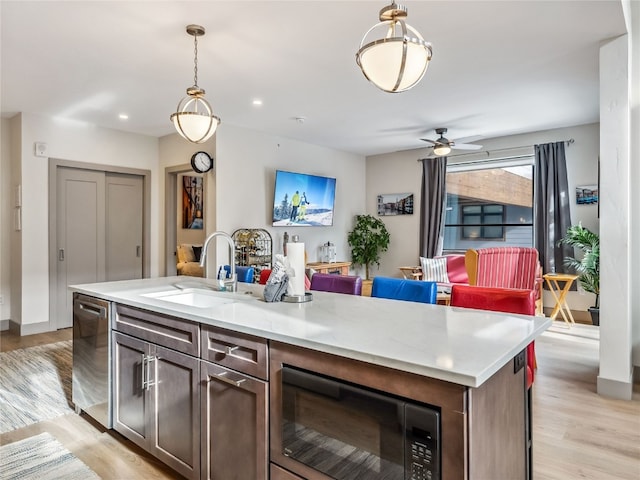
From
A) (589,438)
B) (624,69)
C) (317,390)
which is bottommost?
(589,438)

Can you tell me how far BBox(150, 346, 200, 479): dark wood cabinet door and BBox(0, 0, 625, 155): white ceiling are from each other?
2163 mm

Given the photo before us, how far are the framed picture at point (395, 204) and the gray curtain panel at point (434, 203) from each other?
349 millimetres

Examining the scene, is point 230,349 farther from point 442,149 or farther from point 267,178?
point 442,149

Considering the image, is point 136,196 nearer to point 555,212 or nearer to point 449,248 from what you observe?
point 449,248

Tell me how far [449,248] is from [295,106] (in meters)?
3.86

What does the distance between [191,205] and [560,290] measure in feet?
19.4

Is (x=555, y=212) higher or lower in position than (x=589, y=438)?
higher

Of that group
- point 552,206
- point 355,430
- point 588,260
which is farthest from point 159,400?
point 552,206

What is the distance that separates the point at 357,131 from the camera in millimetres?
5875

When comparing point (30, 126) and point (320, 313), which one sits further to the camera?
point (30, 126)

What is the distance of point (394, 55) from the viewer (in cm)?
186

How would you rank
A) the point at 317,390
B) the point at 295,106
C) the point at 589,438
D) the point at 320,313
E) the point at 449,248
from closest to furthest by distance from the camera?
the point at 317,390
the point at 320,313
the point at 589,438
the point at 295,106
the point at 449,248

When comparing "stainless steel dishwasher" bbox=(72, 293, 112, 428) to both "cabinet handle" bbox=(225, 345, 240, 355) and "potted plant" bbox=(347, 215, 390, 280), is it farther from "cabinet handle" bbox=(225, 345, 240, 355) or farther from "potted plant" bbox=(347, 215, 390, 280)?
"potted plant" bbox=(347, 215, 390, 280)

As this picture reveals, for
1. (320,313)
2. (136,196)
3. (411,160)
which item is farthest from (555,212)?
(136,196)
